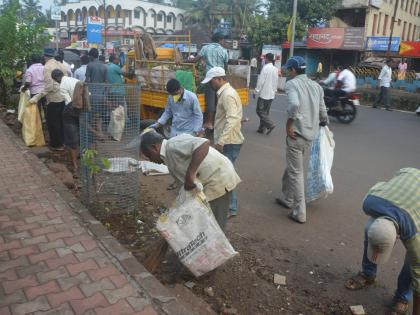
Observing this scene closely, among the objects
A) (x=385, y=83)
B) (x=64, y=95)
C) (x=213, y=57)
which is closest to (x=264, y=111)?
(x=213, y=57)

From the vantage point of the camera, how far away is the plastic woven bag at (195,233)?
2.94m

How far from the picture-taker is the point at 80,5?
2313 inches

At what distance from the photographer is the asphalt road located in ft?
11.5

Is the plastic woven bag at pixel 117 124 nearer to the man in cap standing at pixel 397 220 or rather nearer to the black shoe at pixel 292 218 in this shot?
the black shoe at pixel 292 218

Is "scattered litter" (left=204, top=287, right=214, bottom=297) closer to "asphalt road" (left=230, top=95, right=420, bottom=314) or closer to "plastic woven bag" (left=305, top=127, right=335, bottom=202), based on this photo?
"asphalt road" (left=230, top=95, right=420, bottom=314)

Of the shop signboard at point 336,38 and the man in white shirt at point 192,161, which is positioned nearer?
the man in white shirt at point 192,161

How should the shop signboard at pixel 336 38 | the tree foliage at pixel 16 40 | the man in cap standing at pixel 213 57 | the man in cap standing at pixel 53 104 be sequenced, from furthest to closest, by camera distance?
1. the shop signboard at pixel 336 38
2. the tree foliage at pixel 16 40
3. the man in cap standing at pixel 213 57
4. the man in cap standing at pixel 53 104

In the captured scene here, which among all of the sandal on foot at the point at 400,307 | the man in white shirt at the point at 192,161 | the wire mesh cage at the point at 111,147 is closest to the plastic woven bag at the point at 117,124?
the wire mesh cage at the point at 111,147

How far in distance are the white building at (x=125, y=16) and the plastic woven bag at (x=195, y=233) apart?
4847 cm

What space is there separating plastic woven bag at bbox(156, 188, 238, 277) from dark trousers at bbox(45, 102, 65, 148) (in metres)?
4.76

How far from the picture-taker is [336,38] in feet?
86.1

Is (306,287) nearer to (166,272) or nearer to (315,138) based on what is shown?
(166,272)

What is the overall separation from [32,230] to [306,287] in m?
2.58

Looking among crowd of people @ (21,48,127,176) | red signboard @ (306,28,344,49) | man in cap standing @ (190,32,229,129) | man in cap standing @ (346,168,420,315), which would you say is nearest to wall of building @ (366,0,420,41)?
red signboard @ (306,28,344,49)
